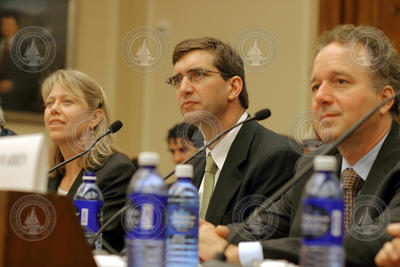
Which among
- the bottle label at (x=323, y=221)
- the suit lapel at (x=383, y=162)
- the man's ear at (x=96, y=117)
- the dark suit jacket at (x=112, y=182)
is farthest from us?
the man's ear at (x=96, y=117)

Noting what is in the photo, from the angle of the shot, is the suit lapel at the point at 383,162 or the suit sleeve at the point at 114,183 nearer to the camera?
the suit lapel at the point at 383,162

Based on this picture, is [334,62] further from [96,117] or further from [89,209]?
→ [96,117]

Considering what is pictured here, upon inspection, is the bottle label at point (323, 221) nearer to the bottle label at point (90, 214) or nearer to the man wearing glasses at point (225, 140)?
the bottle label at point (90, 214)

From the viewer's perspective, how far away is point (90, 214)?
208cm

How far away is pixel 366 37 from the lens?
2.03 metres

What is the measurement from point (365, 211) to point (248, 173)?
0.67 metres

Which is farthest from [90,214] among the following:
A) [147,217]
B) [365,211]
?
[365,211]

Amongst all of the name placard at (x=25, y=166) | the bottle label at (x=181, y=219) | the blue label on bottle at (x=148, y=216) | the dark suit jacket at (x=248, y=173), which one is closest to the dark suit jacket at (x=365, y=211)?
the dark suit jacket at (x=248, y=173)

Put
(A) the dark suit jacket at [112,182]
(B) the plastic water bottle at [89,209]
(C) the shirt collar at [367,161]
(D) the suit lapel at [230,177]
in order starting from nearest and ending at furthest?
(C) the shirt collar at [367,161]
(B) the plastic water bottle at [89,209]
(D) the suit lapel at [230,177]
(A) the dark suit jacket at [112,182]

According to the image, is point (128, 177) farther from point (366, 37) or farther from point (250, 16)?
point (250, 16)

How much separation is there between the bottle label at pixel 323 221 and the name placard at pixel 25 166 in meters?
0.56

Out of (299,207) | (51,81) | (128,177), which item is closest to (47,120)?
(51,81)

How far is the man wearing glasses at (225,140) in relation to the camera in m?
2.37

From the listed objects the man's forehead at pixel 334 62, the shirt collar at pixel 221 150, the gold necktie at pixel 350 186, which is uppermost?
the man's forehead at pixel 334 62
